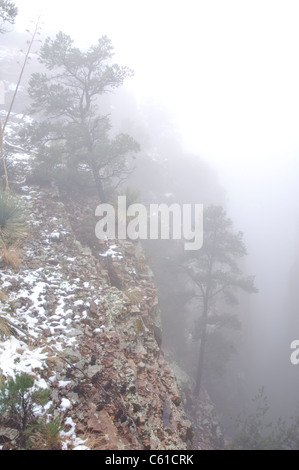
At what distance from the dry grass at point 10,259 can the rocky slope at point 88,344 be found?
0.44ft

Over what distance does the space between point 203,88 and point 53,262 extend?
52.8 meters

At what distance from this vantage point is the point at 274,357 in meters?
26.5

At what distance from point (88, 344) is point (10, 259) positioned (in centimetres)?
255

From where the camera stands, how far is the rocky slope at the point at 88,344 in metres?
3.98

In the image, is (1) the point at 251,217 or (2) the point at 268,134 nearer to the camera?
(1) the point at 251,217

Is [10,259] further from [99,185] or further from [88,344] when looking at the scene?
[99,185]

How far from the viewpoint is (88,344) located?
4.99 metres

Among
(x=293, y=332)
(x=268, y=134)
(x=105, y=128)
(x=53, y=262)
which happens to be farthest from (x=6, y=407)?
(x=268, y=134)

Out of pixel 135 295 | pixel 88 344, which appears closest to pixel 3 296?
pixel 88 344

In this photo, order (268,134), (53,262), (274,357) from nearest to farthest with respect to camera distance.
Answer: (53,262), (274,357), (268,134)

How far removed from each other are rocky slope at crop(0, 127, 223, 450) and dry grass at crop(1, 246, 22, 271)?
0.13 m

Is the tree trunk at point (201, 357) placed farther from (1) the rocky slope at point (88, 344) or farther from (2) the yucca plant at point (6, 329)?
(2) the yucca plant at point (6, 329)

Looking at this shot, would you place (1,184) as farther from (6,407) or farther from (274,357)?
(274,357)
